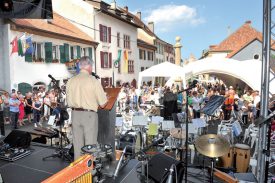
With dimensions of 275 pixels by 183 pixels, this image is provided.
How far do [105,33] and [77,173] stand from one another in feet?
77.5

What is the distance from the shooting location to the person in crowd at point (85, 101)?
4.05 metres

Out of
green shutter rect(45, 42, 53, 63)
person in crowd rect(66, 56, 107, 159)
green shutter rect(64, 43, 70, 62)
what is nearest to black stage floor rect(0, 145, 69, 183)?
person in crowd rect(66, 56, 107, 159)

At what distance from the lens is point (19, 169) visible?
486 centimetres

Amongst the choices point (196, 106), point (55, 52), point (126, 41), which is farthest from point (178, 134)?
point (126, 41)

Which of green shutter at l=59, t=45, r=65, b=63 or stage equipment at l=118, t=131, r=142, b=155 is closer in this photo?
stage equipment at l=118, t=131, r=142, b=155

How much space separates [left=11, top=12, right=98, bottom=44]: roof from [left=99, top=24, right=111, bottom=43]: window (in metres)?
1.75

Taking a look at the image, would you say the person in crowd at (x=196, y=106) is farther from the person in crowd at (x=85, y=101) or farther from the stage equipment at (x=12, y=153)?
the person in crowd at (x=85, y=101)

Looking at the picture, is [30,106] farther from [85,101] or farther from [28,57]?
[85,101]

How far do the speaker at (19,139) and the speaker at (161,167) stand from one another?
3262mm

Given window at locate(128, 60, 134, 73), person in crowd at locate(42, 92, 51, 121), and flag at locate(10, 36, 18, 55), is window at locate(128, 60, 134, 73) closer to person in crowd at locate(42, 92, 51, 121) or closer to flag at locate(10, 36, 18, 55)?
flag at locate(10, 36, 18, 55)

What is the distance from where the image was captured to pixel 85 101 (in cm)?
411

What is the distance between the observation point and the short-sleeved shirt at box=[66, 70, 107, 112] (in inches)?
159

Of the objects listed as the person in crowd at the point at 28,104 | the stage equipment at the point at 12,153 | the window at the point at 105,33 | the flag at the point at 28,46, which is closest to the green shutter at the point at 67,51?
the flag at the point at 28,46

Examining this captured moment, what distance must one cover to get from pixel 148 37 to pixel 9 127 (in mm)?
32434
